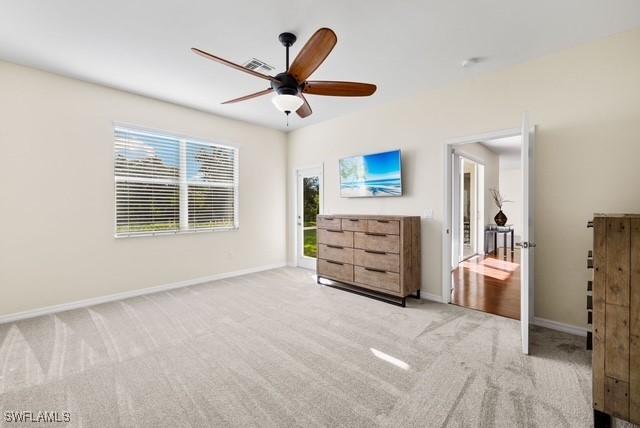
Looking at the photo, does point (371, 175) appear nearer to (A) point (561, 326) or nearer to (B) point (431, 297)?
(B) point (431, 297)

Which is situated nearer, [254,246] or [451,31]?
[451,31]

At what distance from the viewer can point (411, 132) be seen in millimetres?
3812

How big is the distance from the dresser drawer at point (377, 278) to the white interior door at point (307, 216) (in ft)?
5.60

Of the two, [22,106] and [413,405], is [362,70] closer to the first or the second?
[413,405]

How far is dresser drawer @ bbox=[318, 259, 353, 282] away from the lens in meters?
3.89

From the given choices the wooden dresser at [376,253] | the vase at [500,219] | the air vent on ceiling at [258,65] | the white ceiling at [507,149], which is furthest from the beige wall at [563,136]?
the vase at [500,219]

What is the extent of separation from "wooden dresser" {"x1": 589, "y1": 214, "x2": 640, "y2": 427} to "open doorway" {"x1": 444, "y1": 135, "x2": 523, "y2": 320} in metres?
1.48

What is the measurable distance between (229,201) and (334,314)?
2.83 meters

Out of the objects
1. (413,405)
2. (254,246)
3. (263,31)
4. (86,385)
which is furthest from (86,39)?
(413,405)

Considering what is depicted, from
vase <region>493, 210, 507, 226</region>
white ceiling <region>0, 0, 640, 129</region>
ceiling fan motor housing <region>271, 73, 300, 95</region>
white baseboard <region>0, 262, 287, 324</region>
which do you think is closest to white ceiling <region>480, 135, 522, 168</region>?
vase <region>493, 210, 507, 226</region>

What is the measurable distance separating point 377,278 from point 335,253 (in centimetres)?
77

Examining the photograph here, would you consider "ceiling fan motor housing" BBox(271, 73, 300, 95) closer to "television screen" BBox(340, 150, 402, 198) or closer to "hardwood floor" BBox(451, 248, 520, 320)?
"television screen" BBox(340, 150, 402, 198)

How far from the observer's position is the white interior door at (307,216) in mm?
5343

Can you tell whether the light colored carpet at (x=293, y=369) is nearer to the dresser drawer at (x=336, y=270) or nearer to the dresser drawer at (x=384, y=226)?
the dresser drawer at (x=336, y=270)
